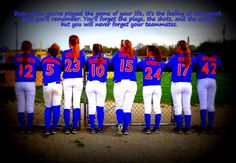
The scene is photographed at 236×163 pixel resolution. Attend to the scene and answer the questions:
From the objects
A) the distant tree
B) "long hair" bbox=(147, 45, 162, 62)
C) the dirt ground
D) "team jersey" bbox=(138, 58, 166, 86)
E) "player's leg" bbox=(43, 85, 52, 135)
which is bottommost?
the dirt ground

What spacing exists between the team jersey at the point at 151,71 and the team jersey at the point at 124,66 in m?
0.28

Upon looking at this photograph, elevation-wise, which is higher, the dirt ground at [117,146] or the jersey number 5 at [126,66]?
the jersey number 5 at [126,66]

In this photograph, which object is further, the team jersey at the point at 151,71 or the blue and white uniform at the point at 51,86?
the team jersey at the point at 151,71

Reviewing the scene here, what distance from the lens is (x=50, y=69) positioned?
6.66 metres

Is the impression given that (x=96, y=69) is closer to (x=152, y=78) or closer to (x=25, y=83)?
(x=152, y=78)

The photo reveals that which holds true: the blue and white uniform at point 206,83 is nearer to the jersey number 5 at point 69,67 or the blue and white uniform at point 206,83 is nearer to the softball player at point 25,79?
the jersey number 5 at point 69,67

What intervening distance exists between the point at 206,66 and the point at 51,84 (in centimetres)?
383

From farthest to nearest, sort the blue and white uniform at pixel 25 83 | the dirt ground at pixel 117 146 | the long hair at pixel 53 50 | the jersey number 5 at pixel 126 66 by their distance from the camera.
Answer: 1. the jersey number 5 at pixel 126 66
2. the long hair at pixel 53 50
3. the blue and white uniform at pixel 25 83
4. the dirt ground at pixel 117 146

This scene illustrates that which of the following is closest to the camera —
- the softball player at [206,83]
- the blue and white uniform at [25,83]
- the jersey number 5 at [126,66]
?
the blue and white uniform at [25,83]

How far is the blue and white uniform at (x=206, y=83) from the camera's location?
6930 millimetres

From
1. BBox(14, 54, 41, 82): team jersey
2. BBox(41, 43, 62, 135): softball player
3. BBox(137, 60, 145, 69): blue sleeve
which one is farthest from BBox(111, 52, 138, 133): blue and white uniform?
BBox(14, 54, 41, 82): team jersey

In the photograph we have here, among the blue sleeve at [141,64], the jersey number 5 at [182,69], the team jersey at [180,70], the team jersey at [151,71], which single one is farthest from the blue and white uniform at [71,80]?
the jersey number 5 at [182,69]

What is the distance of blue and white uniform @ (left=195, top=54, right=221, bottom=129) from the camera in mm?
6930

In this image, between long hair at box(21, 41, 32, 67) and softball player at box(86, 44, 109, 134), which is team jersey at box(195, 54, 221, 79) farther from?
long hair at box(21, 41, 32, 67)
